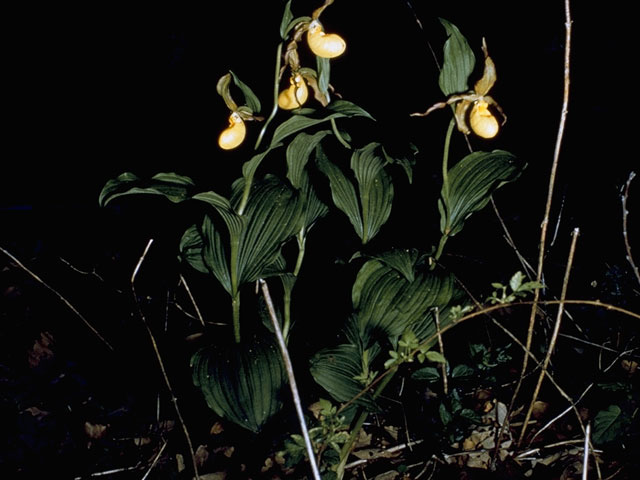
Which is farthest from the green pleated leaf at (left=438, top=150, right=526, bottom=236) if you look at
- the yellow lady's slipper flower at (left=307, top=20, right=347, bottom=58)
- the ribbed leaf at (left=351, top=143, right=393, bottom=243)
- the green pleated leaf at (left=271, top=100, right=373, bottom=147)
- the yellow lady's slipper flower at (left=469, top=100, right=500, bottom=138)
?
the yellow lady's slipper flower at (left=307, top=20, right=347, bottom=58)

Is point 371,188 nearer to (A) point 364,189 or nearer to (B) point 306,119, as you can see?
(A) point 364,189

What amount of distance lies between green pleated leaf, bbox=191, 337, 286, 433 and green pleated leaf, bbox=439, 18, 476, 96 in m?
0.85

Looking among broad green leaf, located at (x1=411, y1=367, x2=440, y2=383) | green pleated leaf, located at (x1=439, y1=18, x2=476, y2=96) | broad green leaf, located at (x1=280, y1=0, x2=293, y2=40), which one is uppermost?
broad green leaf, located at (x1=280, y1=0, x2=293, y2=40)

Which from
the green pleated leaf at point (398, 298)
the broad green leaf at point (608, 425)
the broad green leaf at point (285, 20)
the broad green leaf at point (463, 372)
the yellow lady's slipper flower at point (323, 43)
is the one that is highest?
the broad green leaf at point (285, 20)

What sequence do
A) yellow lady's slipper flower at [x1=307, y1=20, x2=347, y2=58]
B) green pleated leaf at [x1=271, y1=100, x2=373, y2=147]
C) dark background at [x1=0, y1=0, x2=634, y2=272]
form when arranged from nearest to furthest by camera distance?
green pleated leaf at [x1=271, y1=100, x2=373, y2=147]
yellow lady's slipper flower at [x1=307, y1=20, x2=347, y2=58]
dark background at [x1=0, y1=0, x2=634, y2=272]

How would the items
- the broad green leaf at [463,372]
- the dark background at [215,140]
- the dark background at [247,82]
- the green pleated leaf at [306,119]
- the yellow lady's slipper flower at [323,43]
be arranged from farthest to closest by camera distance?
the dark background at [247,82] < the dark background at [215,140] < the broad green leaf at [463,372] < the yellow lady's slipper flower at [323,43] < the green pleated leaf at [306,119]

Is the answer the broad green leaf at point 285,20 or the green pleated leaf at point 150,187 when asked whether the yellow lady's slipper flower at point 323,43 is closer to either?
the broad green leaf at point 285,20

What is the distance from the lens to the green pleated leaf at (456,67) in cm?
128

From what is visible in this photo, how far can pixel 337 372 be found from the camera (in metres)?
1.37

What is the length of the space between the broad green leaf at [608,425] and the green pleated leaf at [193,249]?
1.14 metres

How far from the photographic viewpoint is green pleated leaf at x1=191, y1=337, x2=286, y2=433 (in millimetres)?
1282

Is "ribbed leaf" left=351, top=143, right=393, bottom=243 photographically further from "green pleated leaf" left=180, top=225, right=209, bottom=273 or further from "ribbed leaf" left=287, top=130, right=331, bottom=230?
"green pleated leaf" left=180, top=225, right=209, bottom=273

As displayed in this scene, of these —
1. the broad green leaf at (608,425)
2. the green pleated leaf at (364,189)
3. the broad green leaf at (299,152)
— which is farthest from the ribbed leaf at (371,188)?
the broad green leaf at (608,425)

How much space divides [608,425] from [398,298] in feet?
2.01
